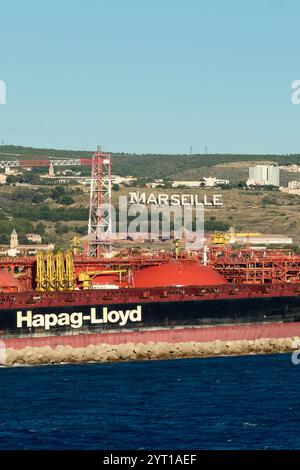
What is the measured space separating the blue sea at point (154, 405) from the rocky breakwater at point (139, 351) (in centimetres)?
157

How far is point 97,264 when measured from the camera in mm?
107688

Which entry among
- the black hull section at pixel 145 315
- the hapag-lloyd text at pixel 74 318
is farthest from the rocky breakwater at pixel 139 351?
the hapag-lloyd text at pixel 74 318

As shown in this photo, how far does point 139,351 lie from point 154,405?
18.9m

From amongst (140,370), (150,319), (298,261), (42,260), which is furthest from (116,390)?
(298,261)

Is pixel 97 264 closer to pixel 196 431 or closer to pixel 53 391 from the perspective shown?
pixel 53 391

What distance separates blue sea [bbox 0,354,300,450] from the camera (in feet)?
217

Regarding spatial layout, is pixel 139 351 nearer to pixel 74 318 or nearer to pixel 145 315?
pixel 145 315

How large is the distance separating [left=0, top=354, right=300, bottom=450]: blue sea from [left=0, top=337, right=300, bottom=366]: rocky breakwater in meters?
1.57

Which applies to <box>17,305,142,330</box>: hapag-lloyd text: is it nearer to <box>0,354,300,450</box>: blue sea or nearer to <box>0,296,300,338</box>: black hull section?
<box>0,296,300,338</box>: black hull section

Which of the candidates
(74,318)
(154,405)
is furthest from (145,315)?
(154,405)

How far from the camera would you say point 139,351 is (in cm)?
9362

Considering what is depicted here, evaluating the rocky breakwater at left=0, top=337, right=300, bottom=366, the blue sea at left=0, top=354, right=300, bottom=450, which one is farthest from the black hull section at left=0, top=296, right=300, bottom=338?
the blue sea at left=0, top=354, right=300, bottom=450

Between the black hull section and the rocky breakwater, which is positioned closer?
the rocky breakwater
